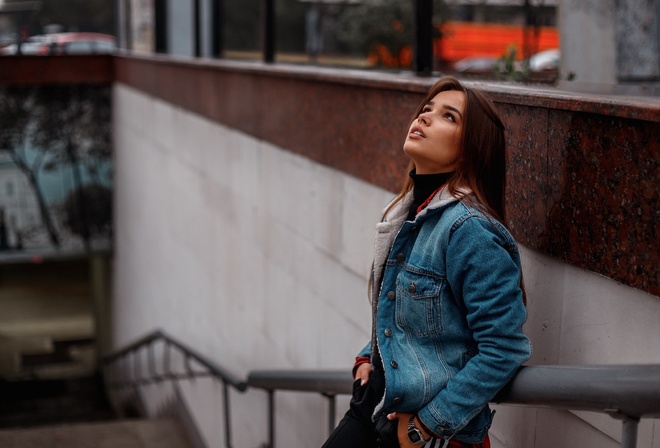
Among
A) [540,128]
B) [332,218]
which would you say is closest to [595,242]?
[540,128]

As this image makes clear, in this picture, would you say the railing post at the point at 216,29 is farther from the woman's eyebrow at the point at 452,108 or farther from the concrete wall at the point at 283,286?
the woman's eyebrow at the point at 452,108

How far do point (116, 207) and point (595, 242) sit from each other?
14.0 metres

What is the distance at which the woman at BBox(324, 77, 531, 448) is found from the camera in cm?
219

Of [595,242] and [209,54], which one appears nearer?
[595,242]

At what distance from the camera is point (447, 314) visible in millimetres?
2307

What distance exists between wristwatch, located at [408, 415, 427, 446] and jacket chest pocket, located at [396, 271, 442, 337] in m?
0.22

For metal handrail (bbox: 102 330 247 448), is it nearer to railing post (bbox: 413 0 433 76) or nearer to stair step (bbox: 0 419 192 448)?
stair step (bbox: 0 419 192 448)

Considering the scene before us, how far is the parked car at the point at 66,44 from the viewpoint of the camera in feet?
46.0

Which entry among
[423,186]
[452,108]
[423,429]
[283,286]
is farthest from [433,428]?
[283,286]

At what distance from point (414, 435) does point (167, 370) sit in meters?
8.63

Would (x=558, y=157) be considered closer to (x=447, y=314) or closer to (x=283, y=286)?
(x=447, y=314)

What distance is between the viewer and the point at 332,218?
4.79 m

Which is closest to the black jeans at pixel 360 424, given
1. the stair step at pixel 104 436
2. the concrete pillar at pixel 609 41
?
the concrete pillar at pixel 609 41

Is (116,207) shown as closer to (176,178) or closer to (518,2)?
(176,178)
